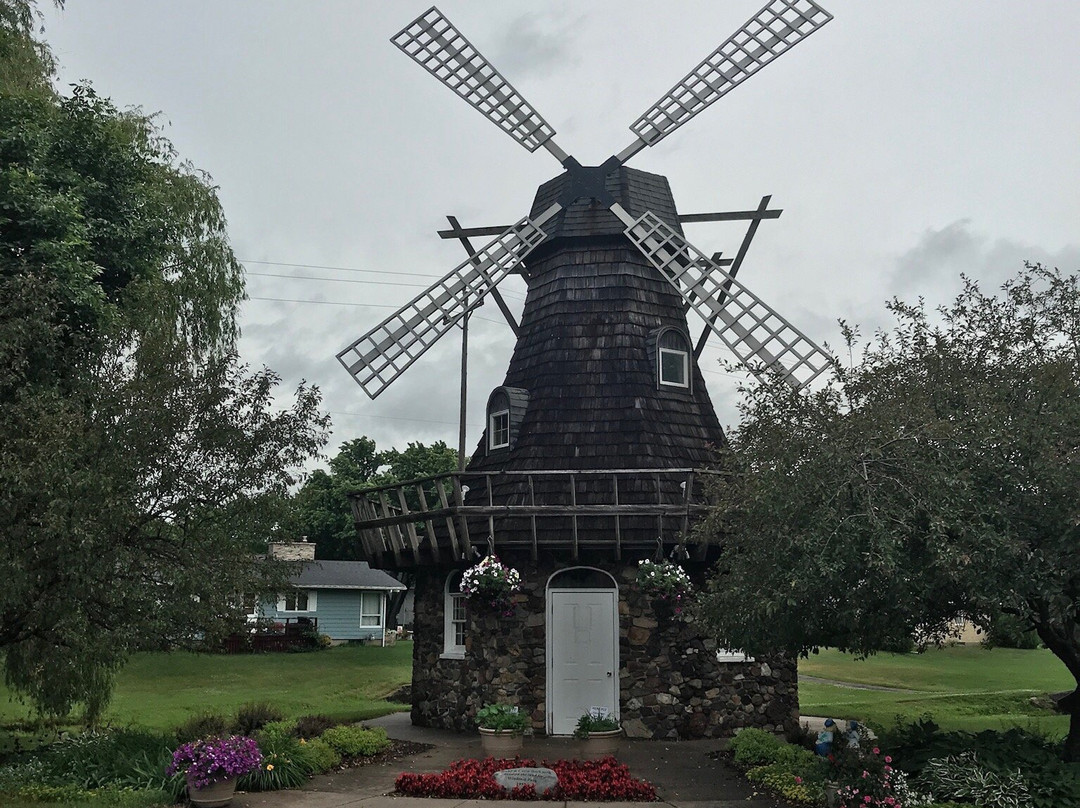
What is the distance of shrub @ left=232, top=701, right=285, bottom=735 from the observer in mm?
14891

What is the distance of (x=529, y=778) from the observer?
11266 millimetres

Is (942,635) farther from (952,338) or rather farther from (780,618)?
(952,338)

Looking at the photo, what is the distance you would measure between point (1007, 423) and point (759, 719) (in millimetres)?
7774

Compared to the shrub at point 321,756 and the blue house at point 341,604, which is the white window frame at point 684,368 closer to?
the shrub at point 321,756

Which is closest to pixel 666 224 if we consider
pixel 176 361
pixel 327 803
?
pixel 176 361

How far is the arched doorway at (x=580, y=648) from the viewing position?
50.5ft

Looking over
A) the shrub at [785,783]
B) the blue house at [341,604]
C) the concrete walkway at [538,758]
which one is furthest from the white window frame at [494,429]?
the blue house at [341,604]

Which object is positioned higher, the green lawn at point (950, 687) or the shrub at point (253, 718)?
the shrub at point (253, 718)

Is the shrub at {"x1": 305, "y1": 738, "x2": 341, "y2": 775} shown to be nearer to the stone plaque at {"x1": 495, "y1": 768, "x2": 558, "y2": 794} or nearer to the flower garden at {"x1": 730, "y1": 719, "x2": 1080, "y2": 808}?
the stone plaque at {"x1": 495, "y1": 768, "x2": 558, "y2": 794}

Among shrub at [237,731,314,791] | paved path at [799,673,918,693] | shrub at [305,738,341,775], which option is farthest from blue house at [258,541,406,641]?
shrub at [237,731,314,791]

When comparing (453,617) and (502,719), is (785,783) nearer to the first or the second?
(502,719)

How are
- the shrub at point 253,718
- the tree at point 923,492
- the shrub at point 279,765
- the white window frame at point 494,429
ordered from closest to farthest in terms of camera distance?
the tree at point 923,492
the shrub at point 279,765
the shrub at point 253,718
the white window frame at point 494,429

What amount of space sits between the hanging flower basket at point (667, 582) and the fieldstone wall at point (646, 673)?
1.22ft

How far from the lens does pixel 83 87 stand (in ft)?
44.0
